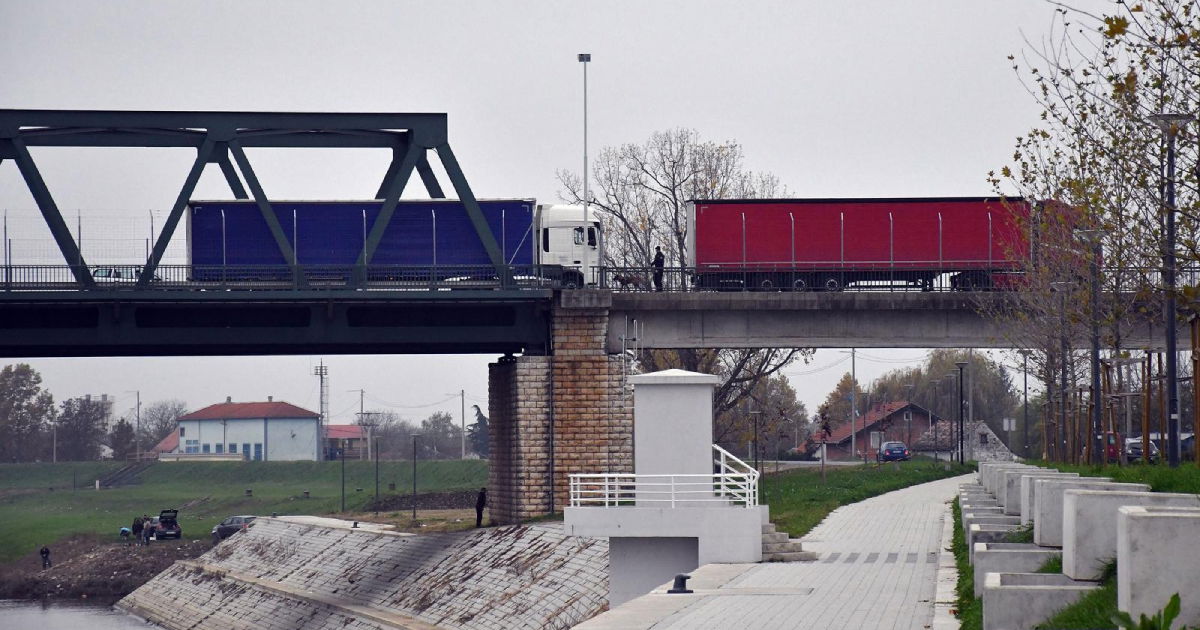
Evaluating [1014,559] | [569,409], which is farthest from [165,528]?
[1014,559]

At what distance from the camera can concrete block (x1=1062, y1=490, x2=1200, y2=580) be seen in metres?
13.9

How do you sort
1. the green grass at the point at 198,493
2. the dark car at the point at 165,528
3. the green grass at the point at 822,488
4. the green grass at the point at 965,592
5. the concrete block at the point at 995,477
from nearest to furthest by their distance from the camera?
the green grass at the point at 965,592 → the concrete block at the point at 995,477 → the green grass at the point at 822,488 → the dark car at the point at 165,528 → the green grass at the point at 198,493

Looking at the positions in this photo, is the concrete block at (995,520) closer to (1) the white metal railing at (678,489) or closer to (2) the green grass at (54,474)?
(1) the white metal railing at (678,489)

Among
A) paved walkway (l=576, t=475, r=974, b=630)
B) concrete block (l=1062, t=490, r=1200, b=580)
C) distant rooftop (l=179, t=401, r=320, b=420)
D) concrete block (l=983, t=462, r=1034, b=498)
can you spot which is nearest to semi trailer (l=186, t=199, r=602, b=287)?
paved walkway (l=576, t=475, r=974, b=630)

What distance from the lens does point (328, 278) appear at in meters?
46.2

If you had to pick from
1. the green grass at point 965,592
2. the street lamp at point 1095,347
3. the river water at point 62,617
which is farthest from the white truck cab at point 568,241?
the green grass at point 965,592

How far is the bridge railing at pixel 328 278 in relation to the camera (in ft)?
144

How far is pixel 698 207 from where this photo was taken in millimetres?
51375

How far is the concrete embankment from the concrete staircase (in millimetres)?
3604

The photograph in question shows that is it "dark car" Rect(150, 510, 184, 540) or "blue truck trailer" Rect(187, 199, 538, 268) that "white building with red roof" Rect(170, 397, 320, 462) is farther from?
"blue truck trailer" Rect(187, 199, 538, 268)

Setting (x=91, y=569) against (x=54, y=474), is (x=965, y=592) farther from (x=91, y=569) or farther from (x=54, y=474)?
(x=54, y=474)

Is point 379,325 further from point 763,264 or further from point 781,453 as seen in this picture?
point 781,453

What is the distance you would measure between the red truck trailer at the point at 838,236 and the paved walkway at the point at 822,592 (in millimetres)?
15758

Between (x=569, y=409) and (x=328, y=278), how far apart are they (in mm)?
8251
